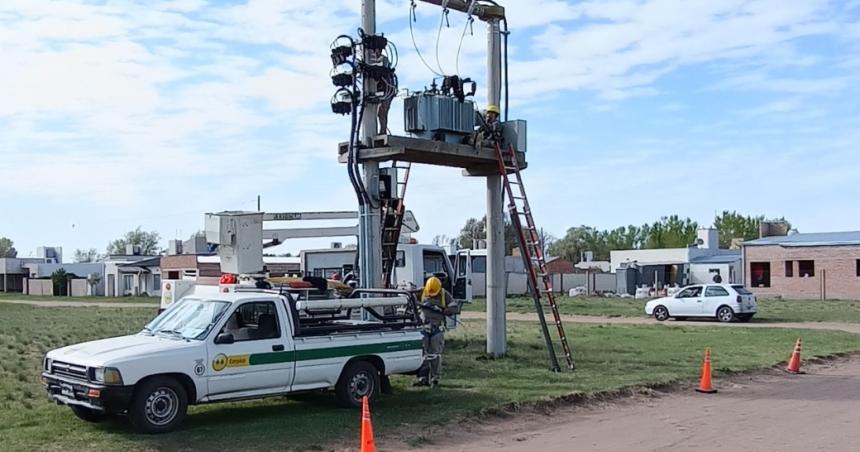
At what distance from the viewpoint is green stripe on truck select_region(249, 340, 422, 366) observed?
11971mm

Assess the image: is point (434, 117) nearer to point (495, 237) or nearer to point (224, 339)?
point (495, 237)

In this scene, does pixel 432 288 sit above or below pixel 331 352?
above

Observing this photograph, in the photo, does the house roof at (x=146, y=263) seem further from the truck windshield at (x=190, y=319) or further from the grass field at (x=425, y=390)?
the truck windshield at (x=190, y=319)

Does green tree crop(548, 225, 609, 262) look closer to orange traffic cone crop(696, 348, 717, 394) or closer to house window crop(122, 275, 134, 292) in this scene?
house window crop(122, 275, 134, 292)

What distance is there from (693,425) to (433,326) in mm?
4805

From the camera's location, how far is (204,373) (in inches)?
446

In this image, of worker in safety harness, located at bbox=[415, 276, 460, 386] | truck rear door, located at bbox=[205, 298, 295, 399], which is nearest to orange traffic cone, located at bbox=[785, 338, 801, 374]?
worker in safety harness, located at bbox=[415, 276, 460, 386]

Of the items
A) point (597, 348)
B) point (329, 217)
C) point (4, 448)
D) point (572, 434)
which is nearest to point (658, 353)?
point (597, 348)

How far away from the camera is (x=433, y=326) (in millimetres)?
15641

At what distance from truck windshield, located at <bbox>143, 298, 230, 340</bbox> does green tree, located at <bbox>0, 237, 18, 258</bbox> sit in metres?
134

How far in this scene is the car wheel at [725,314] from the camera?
110 ft

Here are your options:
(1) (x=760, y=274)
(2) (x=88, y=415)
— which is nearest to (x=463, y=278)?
(2) (x=88, y=415)

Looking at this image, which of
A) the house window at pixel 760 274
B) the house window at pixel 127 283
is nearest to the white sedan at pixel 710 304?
the house window at pixel 760 274

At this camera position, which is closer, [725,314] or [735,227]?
[725,314]
